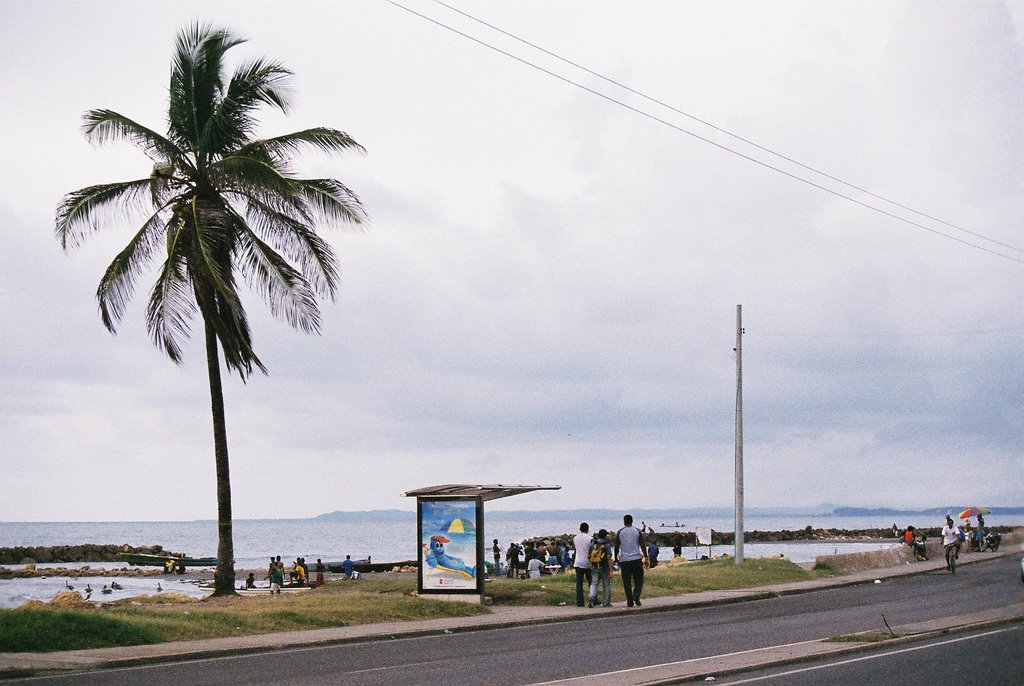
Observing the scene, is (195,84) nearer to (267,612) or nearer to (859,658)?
(267,612)

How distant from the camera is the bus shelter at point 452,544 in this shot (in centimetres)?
2331

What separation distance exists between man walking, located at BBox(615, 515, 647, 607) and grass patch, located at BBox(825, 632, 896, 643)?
23.1 feet

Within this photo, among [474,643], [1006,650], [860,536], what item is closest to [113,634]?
[474,643]

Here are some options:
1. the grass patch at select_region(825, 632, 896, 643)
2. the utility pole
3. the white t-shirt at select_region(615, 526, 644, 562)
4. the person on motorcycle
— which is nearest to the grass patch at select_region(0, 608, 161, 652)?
the white t-shirt at select_region(615, 526, 644, 562)

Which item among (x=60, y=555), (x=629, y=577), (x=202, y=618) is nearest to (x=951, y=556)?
(x=629, y=577)

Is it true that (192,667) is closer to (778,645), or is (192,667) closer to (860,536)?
(778,645)

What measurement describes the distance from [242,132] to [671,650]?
51.9ft

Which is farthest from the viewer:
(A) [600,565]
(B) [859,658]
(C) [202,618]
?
Result: (A) [600,565]

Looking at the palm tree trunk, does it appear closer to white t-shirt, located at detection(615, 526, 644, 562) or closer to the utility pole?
white t-shirt, located at detection(615, 526, 644, 562)

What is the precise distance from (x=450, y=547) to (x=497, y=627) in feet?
11.6

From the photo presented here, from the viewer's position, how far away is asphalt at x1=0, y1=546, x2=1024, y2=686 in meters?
13.3

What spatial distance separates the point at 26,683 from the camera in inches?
506

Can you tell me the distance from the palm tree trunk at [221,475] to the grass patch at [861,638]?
1354cm

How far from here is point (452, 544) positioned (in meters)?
23.4
